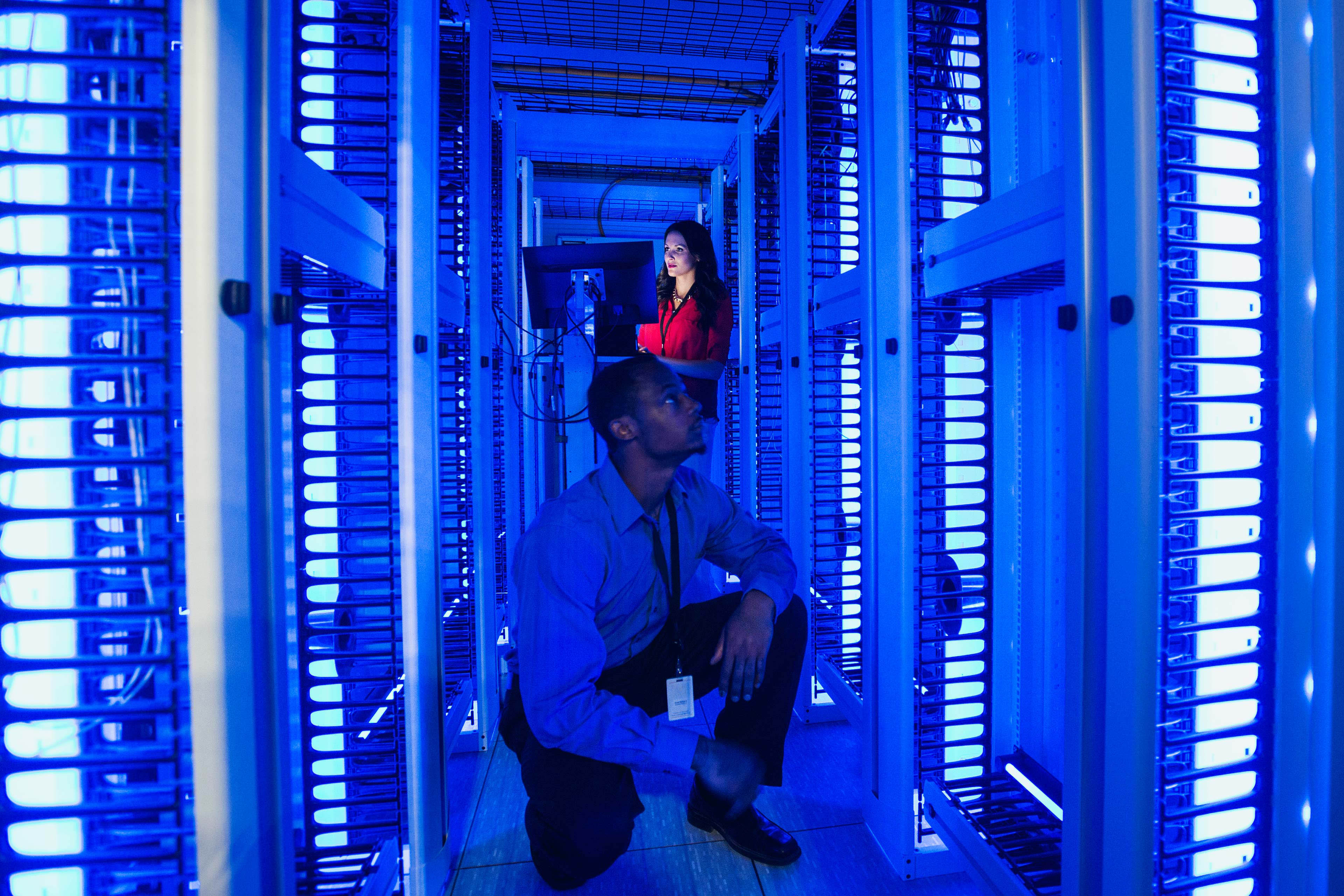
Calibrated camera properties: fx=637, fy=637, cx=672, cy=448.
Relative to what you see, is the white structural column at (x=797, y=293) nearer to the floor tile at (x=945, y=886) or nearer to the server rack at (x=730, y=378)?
the floor tile at (x=945, y=886)

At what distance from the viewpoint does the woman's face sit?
2881 millimetres

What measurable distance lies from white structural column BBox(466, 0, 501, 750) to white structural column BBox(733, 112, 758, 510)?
3.06 feet

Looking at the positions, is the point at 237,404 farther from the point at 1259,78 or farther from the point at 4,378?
the point at 1259,78

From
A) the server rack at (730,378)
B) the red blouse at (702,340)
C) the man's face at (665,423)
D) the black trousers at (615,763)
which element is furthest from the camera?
the server rack at (730,378)

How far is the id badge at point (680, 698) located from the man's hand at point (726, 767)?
137mm

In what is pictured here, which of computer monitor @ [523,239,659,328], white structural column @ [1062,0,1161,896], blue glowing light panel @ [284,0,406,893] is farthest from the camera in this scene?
computer monitor @ [523,239,659,328]

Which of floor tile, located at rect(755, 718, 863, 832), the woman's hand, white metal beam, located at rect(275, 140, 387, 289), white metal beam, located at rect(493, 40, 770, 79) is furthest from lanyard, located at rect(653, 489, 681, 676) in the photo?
white metal beam, located at rect(493, 40, 770, 79)

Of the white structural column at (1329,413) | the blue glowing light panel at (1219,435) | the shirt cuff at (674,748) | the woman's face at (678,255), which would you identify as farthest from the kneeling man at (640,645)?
the woman's face at (678,255)

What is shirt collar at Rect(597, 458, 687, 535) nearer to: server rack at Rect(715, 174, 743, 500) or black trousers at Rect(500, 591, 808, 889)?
black trousers at Rect(500, 591, 808, 889)

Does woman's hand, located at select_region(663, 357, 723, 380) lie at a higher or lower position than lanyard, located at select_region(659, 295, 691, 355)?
lower

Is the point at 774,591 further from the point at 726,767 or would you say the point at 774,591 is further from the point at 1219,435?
the point at 1219,435

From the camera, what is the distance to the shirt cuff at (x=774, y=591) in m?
1.51

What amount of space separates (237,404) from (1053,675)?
1547 millimetres

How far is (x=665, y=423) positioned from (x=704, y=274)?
5.06ft
